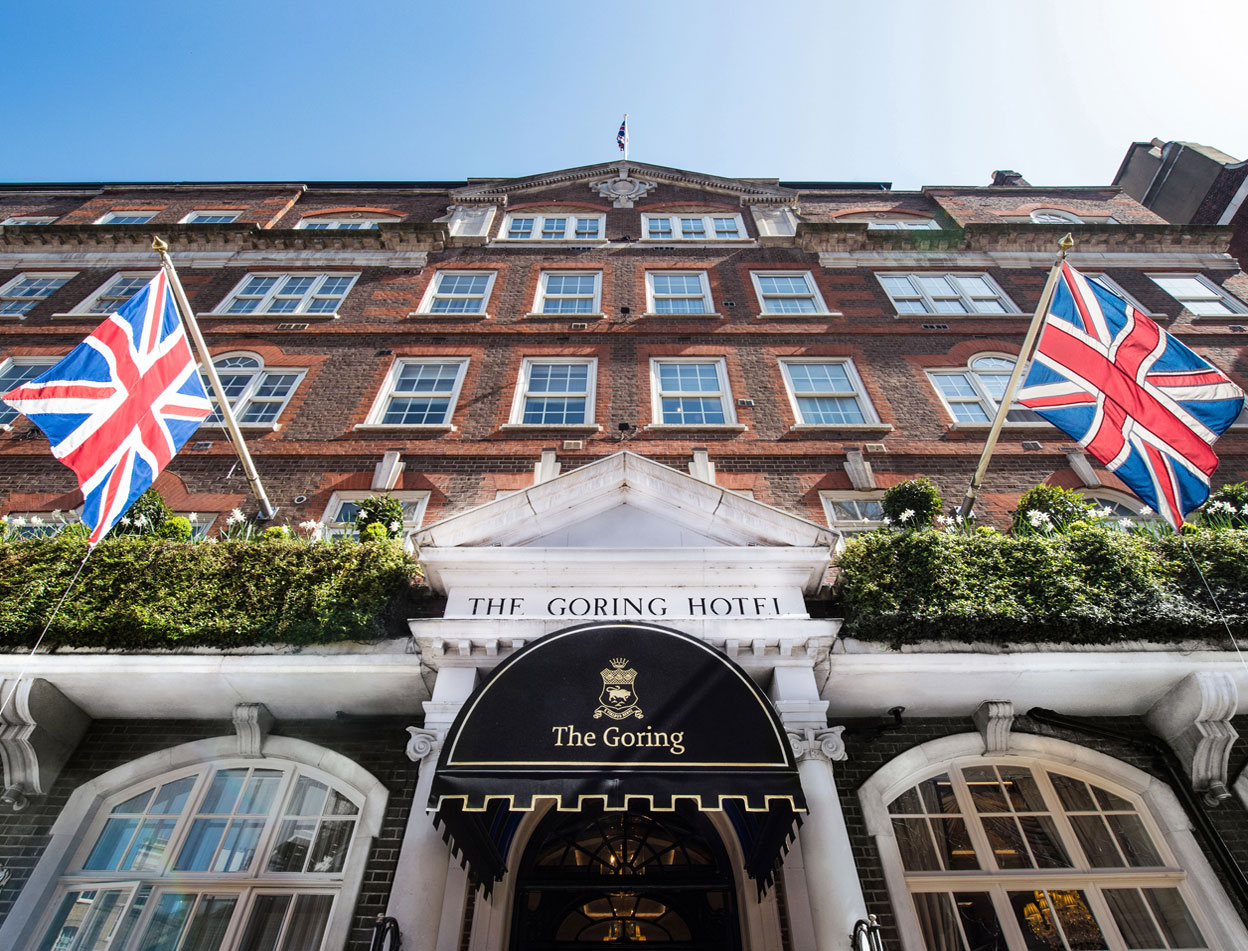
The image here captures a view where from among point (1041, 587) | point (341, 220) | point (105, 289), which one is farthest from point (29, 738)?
point (341, 220)

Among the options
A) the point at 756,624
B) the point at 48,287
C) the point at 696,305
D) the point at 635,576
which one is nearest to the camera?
the point at 756,624

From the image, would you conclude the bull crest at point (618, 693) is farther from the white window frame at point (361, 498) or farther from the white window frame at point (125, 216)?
the white window frame at point (125, 216)

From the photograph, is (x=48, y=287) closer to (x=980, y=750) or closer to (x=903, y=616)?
(x=903, y=616)

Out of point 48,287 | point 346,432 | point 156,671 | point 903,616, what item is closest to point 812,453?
point 903,616

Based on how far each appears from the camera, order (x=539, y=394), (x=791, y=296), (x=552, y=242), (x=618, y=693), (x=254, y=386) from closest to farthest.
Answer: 1. (x=618, y=693)
2. (x=539, y=394)
3. (x=254, y=386)
4. (x=791, y=296)
5. (x=552, y=242)

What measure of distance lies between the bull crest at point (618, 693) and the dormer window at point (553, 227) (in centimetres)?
1611

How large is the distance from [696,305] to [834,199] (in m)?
9.52

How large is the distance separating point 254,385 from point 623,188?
43.9 feet

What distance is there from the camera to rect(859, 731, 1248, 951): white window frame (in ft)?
22.9

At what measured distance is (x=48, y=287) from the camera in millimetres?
18625

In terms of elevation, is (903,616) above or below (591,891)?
above

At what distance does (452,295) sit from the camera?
17.8 meters

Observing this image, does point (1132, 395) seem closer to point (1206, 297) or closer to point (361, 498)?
point (361, 498)

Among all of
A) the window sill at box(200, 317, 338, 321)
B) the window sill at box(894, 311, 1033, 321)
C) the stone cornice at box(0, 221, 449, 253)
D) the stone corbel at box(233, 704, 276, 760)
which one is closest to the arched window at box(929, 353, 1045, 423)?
the window sill at box(894, 311, 1033, 321)
